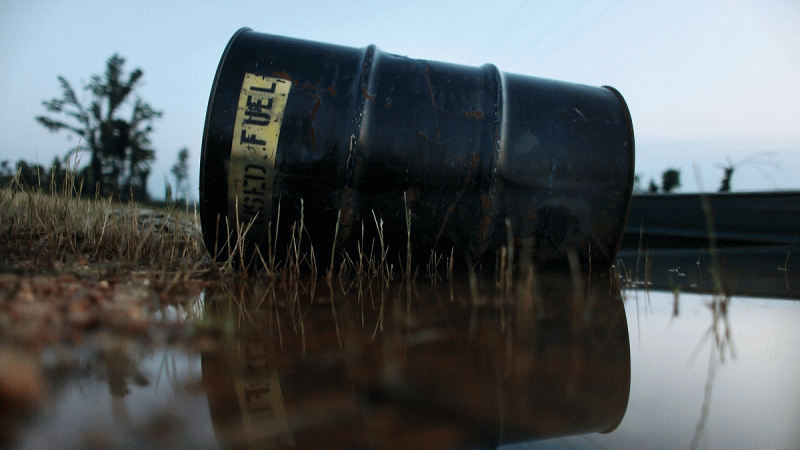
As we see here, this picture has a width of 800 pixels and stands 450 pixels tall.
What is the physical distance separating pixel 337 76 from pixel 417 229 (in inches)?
32.5

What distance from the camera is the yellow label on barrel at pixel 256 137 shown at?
2.20 meters

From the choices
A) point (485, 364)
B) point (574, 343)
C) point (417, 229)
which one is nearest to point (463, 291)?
point (417, 229)

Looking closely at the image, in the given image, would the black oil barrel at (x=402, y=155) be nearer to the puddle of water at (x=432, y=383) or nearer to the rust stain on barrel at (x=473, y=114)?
the rust stain on barrel at (x=473, y=114)

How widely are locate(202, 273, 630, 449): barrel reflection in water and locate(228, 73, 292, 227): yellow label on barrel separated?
0.78 meters

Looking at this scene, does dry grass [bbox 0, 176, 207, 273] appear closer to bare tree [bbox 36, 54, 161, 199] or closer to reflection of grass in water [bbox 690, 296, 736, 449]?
reflection of grass in water [bbox 690, 296, 736, 449]

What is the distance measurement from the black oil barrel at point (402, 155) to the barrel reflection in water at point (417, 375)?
0.81m

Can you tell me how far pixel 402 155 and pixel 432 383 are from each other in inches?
59.9

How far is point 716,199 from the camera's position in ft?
16.1

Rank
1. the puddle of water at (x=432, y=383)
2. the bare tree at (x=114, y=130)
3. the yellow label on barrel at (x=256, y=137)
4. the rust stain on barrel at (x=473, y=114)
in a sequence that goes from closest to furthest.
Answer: the puddle of water at (x=432, y=383) < the yellow label on barrel at (x=256, y=137) < the rust stain on barrel at (x=473, y=114) < the bare tree at (x=114, y=130)

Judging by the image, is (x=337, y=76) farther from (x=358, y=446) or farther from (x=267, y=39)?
(x=358, y=446)

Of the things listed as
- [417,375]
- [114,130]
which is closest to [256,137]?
[417,375]

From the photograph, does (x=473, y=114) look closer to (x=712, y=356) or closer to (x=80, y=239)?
(x=712, y=356)

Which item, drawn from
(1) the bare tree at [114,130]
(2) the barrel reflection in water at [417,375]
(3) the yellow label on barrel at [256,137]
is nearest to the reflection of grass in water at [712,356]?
(2) the barrel reflection in water at [417,375]

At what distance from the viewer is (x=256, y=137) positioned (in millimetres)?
2199
